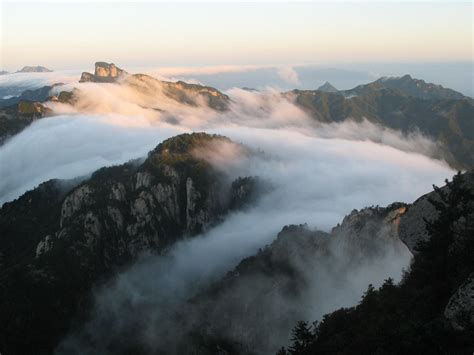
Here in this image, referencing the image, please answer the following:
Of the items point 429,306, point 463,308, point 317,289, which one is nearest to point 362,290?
point 317,289

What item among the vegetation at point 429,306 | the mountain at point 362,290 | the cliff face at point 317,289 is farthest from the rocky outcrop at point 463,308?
the cliff face at point 317,289

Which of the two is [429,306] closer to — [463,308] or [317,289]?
[463,308]

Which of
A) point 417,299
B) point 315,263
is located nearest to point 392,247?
point 315,263

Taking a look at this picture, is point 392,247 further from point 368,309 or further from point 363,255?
point 368,309

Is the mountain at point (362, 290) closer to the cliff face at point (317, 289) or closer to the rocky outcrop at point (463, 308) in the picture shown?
the rocky outcrop at point (463, 308)

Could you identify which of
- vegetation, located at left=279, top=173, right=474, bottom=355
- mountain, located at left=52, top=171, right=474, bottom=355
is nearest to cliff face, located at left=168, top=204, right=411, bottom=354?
mountain, located at left=52, top=171, right=474, bottom=355

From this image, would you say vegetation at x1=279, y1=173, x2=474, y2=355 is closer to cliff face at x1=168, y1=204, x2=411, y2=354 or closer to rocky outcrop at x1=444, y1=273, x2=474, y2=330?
rocky outcrop at x1=444, y1=273, x2=474, y2=330
